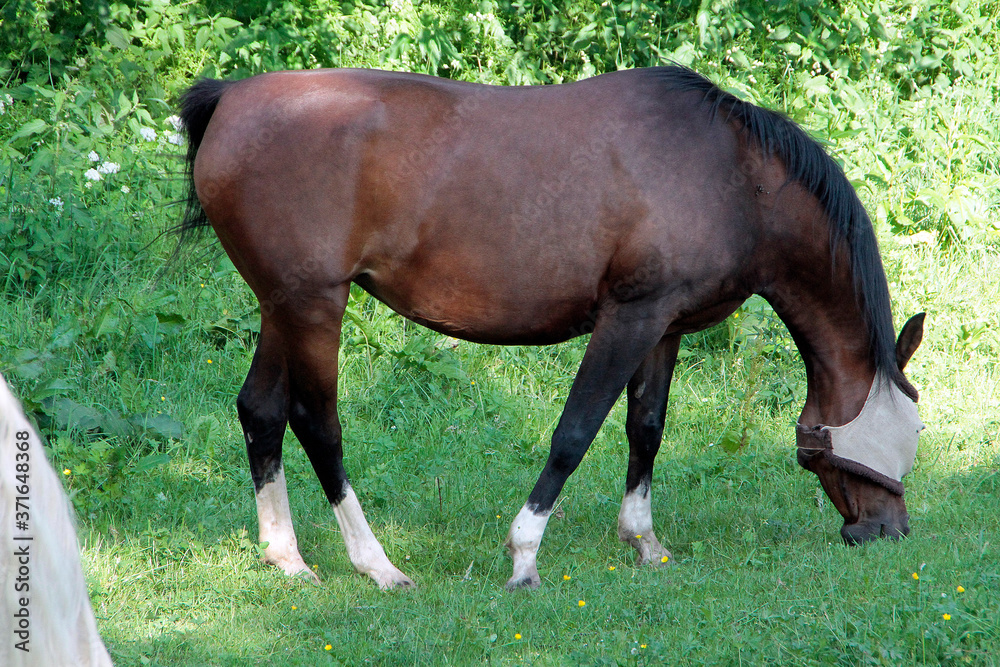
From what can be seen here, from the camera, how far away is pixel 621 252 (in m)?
3.51

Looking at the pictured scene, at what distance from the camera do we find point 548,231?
3.51 m

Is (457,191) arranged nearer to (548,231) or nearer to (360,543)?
(548,231)

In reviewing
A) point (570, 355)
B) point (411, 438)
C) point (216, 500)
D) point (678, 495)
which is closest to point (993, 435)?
point (678, 495)

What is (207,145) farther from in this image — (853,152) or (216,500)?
(853,152)

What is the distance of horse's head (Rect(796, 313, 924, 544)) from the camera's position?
3771mm

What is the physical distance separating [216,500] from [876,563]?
3.03m

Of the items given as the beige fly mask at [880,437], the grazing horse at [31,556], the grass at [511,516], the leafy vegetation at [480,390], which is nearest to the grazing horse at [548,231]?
the beige fly mask at [880,437]

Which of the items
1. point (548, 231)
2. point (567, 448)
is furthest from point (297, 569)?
point (548, 231)

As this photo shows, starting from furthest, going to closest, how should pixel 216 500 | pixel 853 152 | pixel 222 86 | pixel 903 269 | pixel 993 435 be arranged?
pixel 853 152
pixel 903 269
pixel 993 435
pixel 216 500
pixel 222 86

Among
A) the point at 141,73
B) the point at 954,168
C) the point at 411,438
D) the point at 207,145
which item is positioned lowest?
the point at 411,438

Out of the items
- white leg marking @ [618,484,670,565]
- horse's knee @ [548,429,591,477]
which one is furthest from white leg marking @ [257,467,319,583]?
white leg marking @ [618,484,670,565]

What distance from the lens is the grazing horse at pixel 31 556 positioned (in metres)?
1.21

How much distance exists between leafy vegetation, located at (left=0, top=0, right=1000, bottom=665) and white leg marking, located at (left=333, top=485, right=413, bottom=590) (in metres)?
0.10

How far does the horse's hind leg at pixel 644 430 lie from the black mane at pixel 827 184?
844mm
